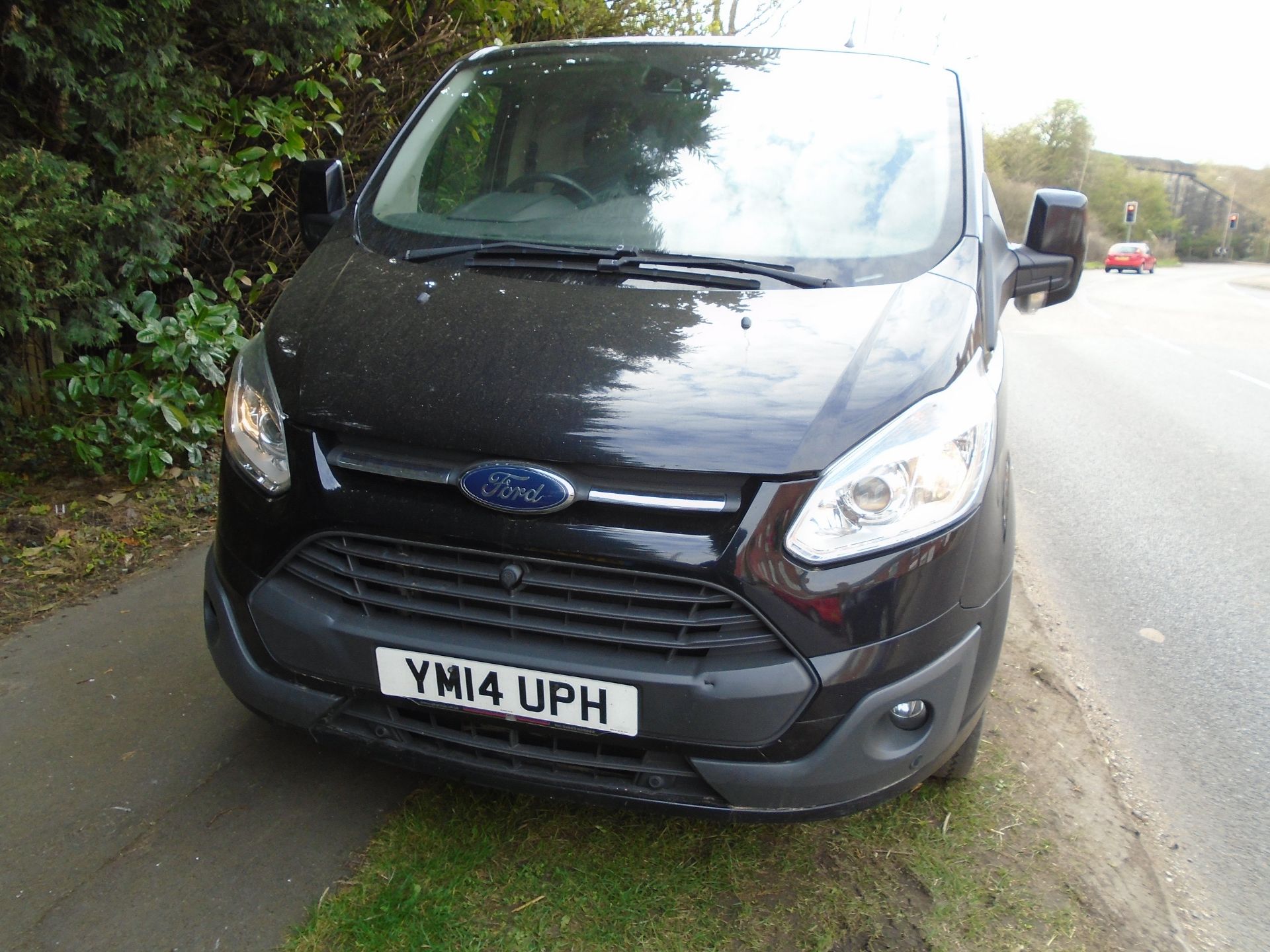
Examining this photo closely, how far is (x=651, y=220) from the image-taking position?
2.75 metres

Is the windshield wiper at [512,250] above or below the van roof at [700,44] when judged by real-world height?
below

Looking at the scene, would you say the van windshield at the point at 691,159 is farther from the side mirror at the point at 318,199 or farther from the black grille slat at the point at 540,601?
the black grille slat at the point at 540,601

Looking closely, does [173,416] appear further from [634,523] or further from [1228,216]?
[1228,216]

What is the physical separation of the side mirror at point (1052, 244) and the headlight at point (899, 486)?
120cm

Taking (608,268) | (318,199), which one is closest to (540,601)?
(608,268)

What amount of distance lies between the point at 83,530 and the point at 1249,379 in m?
10.9

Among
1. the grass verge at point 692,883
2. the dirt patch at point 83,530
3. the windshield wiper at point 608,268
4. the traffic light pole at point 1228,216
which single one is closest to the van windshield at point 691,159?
the windshield wiper at point 608,268

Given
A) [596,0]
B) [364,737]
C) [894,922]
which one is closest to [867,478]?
[894,922]

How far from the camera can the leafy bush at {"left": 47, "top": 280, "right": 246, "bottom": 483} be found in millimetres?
4156

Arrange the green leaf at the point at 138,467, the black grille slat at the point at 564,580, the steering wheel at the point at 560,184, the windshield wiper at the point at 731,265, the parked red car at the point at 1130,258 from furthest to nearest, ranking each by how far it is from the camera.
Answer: the parked red car at the point at 1130,258, the green leaf at the point at 138,467, the steering wheel at the point at 560,184, the windshield wiper at the point at 731,265, the black grille slat at the point at 564,580

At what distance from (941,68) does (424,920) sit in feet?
9.70

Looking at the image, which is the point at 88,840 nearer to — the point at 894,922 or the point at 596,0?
the point at 894,922

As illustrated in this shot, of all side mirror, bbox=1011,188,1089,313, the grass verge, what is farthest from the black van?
side mirror, bbox=1011,188,1089,313

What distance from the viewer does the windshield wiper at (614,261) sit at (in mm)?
2475
